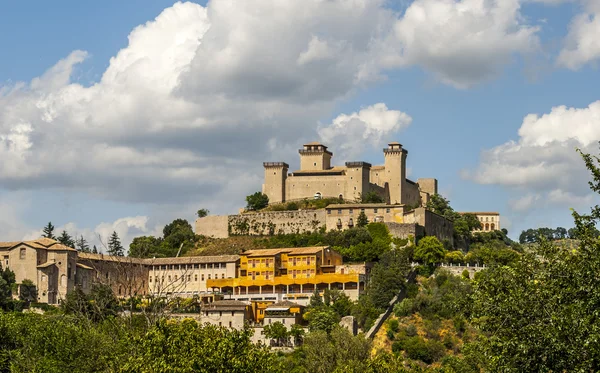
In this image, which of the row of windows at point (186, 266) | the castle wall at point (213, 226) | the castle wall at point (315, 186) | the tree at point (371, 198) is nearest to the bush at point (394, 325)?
the row of windows at point (186, 266)

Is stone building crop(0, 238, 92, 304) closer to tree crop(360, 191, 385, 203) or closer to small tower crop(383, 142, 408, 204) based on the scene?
tree crop(360, 191, 385, 203)

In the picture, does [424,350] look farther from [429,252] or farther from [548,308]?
[548,308]

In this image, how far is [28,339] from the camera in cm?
5409

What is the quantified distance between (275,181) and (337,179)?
7742 millimetres

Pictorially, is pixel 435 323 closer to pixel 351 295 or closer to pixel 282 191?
pixel 351 295

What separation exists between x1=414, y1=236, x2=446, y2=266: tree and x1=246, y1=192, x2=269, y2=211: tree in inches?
1127

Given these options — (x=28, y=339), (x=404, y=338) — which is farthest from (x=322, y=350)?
(x=28, y=339)

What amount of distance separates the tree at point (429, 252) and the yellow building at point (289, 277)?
6.79 metres

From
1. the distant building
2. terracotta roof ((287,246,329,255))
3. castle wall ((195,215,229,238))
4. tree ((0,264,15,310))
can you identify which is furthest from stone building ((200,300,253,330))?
the distant building

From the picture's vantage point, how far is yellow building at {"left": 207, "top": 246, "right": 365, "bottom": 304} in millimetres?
88625

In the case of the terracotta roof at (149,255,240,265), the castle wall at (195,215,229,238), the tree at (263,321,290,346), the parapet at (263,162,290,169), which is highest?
the parapet at (263,162,290,169)

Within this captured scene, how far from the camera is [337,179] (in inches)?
4606

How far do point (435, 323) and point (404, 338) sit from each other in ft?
11.3

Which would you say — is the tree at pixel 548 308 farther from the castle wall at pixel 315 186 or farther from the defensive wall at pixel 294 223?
the castle wall at pixel 315 186
